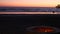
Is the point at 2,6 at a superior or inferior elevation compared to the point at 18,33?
superior

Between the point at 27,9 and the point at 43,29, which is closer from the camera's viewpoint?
the point at 43,29

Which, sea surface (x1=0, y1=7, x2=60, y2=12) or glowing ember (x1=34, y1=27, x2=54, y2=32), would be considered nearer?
glowing ember (x1=34, y1=27, x2=54, y2=32)

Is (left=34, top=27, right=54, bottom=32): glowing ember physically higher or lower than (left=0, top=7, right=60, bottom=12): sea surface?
lower

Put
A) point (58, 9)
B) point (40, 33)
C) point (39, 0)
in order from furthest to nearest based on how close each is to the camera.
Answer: point (39, 0)
point (58, 9)
point (40, 33)

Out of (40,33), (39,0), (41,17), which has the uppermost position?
(39,0)

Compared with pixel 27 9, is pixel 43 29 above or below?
below

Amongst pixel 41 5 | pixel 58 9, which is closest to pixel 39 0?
pixel 41 5

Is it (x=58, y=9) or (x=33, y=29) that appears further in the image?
(x=58, y=9)

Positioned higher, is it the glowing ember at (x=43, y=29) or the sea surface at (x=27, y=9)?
the sea surface at (x=27, y=9)

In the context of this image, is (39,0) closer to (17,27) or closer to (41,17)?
(41,17)

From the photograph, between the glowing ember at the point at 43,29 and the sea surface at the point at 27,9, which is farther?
the sea surface at the point at 27,9

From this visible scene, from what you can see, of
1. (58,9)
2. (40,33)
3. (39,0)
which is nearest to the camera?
(40,33)
